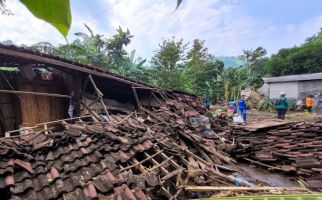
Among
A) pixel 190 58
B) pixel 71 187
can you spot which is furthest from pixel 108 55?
pixel 71 187

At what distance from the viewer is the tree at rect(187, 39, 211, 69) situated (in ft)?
86.9

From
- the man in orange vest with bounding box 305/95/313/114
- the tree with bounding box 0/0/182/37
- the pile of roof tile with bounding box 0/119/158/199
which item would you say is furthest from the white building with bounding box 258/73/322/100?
the tree with bounding box 0/0/182/37

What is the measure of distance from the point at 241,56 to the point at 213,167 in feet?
116

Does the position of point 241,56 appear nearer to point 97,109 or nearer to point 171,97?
point 171,97

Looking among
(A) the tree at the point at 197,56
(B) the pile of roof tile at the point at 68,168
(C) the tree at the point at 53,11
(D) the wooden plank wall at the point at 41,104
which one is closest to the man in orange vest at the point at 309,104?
(A) the tree at the point at 197,56

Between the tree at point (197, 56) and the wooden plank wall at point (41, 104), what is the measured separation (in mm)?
19164

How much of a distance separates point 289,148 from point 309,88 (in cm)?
1740

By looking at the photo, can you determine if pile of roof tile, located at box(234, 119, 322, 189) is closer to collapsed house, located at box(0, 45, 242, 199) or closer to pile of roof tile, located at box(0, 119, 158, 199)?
collapsed house, located at box(0, 45, 242, 199)

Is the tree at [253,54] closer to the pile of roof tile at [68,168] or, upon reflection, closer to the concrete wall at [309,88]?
the concrete wall at [309,88]

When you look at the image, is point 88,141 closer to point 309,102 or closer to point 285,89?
point 309,102

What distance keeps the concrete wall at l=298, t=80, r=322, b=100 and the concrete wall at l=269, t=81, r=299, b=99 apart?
382mm

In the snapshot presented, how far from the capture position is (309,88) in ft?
74.8

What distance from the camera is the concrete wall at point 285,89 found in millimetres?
23439

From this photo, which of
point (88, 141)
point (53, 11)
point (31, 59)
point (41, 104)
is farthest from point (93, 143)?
point (53, 11)
